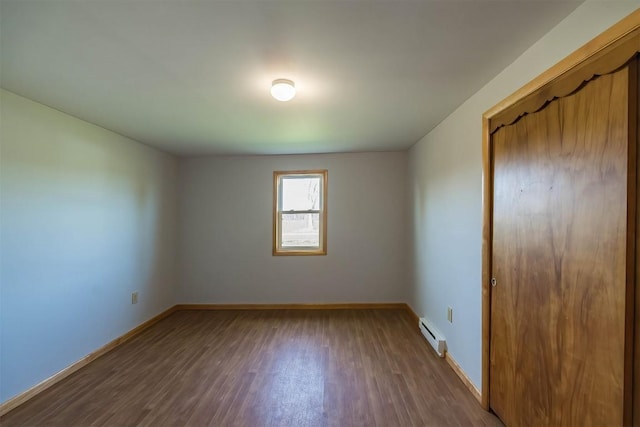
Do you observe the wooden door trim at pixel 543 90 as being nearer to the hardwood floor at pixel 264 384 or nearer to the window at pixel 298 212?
the hardwood floor at pixel 264 384

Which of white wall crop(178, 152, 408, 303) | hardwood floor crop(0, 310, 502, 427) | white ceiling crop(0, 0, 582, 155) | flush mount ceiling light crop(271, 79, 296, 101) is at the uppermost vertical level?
white ceiling crop(0, 0, 582, 155)

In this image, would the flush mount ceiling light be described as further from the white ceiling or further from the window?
the window

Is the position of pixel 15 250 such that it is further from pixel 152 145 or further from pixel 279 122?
pixel 279 122

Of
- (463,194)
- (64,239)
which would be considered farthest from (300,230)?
(64,239)

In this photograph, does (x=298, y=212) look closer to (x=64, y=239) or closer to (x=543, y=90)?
(x=64, y=239)

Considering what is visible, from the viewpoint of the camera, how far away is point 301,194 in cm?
439

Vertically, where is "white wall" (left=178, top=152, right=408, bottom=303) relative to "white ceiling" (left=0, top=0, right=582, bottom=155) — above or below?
below

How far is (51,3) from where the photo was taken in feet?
3.93

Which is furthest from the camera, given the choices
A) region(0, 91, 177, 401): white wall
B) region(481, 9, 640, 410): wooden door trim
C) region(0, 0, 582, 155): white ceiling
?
region(0, 91, 177, 401): white wall

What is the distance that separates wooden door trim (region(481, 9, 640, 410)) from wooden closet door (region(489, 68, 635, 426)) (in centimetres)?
5

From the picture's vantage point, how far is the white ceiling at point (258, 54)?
4.08ft

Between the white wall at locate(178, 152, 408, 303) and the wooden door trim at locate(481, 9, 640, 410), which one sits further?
the white wall at locate(178, 152, 408, 303)

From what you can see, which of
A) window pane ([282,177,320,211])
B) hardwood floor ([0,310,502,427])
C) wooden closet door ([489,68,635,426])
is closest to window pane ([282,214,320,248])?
window pane ([282,177,320,211])

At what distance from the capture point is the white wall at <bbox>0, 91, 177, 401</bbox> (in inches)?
81.2
